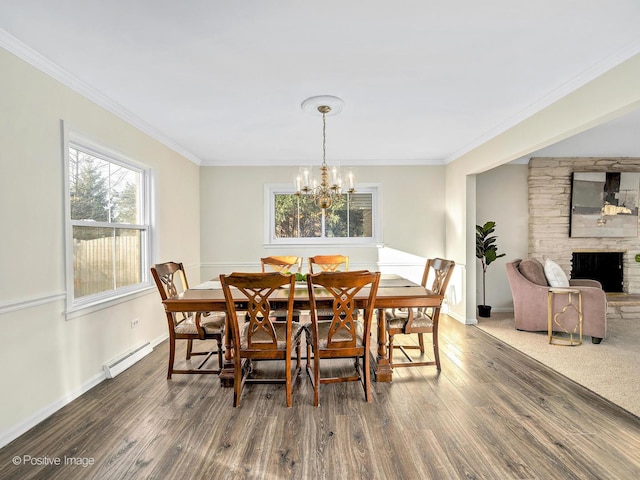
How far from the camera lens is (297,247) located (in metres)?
5.92

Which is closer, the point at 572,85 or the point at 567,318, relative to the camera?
the point at 572,85

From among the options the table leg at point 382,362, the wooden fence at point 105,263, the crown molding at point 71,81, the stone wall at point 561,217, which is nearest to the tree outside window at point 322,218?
the crown molding at point 71,81

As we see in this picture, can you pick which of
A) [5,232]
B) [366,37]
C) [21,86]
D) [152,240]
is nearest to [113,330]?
[152,240]

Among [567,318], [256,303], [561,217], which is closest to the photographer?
[256,303]

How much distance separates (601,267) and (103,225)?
6.85 meters

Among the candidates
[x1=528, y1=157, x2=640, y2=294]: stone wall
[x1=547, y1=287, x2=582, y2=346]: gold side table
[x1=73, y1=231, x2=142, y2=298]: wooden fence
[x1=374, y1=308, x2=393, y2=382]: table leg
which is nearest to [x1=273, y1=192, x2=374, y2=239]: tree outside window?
[x1=73, y1=231, x2=142, y2=298]: wooden fence

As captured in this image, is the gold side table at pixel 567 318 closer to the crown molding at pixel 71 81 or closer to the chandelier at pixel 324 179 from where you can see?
the chandelier at pixel 324 179

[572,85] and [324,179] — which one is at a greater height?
[572,85]

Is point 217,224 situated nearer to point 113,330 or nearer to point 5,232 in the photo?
point 113,330

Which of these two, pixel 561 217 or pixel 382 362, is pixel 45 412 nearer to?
pixel 382 362

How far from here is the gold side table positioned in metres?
4.15

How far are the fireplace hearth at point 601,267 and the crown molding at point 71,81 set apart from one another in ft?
20.5

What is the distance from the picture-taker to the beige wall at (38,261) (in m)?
2.25

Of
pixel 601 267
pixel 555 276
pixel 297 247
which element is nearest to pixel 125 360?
pixel 297 247
